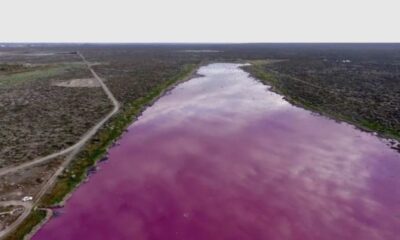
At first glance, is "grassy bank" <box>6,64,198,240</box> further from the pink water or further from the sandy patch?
the sandy patch

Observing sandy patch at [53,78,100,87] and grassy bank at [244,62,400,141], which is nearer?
grassy bank at [244,62,400,141]

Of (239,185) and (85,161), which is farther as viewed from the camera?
(85,161)

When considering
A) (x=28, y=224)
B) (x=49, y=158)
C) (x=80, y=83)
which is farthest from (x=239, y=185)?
(x=80, y=83)

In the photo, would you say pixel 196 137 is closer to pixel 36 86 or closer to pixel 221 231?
pixel 221 231

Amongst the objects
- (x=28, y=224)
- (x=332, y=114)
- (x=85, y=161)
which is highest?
(x=28, y=224)

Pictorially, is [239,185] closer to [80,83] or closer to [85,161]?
[85,161]

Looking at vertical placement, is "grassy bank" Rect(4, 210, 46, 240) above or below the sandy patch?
above

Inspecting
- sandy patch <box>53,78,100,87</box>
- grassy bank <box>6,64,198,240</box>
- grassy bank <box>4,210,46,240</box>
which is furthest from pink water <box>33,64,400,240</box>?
sandy patch <box>53,78,100,87</box>
